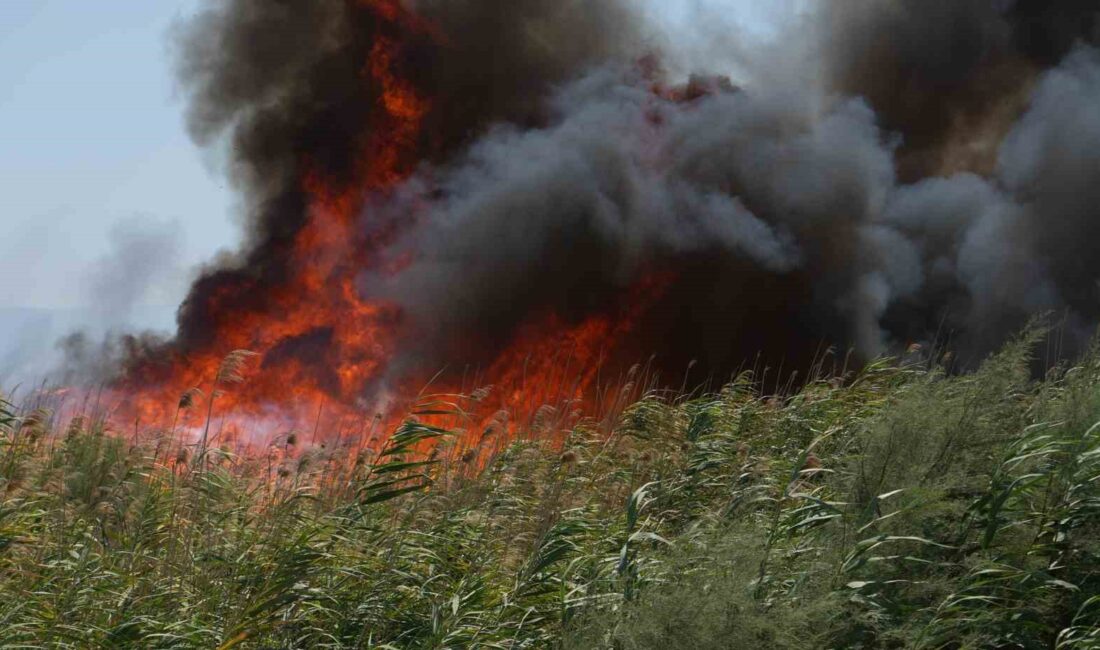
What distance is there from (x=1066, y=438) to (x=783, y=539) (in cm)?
130

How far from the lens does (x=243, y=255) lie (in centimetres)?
1482

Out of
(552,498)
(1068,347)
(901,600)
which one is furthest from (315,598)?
(1068,347)

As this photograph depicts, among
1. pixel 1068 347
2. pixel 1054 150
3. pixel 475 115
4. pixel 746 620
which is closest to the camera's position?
pixel 746 620

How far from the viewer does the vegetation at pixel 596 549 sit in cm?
395

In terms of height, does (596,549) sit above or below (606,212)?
below

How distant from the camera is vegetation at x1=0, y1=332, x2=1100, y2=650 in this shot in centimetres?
395

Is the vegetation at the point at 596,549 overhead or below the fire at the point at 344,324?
below

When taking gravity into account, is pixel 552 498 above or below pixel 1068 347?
below

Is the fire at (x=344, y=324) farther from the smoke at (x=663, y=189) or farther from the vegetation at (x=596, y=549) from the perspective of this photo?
the vegetation at (x=596, y=549)

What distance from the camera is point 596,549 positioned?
5023 mm

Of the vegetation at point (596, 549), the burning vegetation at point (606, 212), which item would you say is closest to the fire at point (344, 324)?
the burning vegetation at point (606, 212)

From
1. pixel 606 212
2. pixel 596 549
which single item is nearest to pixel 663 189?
pixel 606 212

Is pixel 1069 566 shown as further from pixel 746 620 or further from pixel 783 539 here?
pixel 746 620

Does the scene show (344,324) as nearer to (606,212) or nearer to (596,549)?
(606,212)
